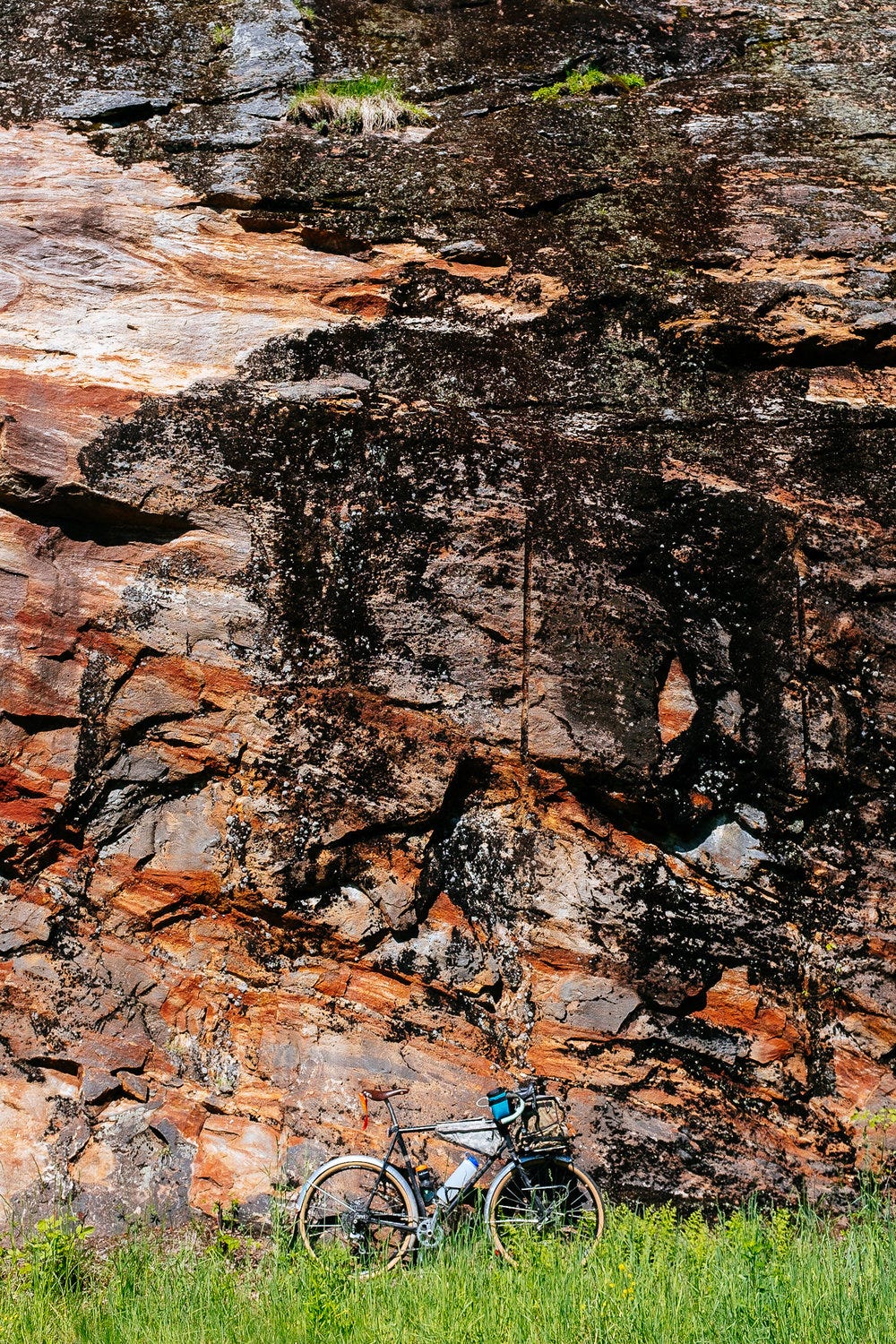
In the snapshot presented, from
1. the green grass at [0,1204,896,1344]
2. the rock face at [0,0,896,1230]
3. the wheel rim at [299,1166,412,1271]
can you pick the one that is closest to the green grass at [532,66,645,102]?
the rock face at [0,0,896,1230]

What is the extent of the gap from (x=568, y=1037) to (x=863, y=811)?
1.69m

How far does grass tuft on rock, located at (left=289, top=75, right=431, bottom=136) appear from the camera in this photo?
575 centimetres

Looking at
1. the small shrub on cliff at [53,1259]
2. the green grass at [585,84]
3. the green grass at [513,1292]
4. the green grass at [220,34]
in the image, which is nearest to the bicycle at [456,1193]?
the green grass at [513,1292]

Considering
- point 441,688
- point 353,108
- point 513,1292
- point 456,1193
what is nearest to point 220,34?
point 353,108

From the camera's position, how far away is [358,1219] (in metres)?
3.98

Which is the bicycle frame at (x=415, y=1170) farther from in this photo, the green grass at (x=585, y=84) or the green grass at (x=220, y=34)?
the green grass at (x=220, y=34)

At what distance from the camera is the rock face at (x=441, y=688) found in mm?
4367

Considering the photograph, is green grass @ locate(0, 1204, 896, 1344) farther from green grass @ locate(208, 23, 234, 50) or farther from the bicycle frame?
green grass @ locate(208, 23, 234, 50)

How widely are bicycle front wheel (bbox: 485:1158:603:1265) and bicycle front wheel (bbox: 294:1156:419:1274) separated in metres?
0.36

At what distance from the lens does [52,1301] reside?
372 cm

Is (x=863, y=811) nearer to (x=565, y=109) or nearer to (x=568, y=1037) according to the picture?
(x=568, y=1037)

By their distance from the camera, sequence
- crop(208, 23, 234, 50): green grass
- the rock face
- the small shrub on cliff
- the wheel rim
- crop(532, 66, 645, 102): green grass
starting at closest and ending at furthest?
the small shrub on cliff, the wheel rim, the rock face, crop(532, 66, 645, 102): green grass, crop(208, 23, 234, 50): green grass

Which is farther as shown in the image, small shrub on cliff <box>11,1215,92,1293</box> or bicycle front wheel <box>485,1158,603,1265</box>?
bicycle front wheel <box>485,1158,603,1265</box>

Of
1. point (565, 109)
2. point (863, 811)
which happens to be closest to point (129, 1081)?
point (863, 811)
